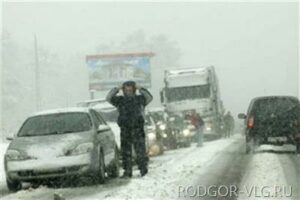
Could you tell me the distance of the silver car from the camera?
→ 14.6 metres

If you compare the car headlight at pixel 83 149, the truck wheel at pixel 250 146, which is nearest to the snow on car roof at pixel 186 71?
the truck wheel at pixel 250 146

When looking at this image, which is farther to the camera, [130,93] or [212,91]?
[212,91]

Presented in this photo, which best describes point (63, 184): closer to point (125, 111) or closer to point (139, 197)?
point (125, 111)

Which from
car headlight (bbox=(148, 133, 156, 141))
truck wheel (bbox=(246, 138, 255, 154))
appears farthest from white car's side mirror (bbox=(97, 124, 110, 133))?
car headlight (bbox=(148, 133, 156, 141))

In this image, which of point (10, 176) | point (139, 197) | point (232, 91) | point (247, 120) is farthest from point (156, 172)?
point (232, 91)

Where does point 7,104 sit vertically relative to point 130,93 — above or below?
below

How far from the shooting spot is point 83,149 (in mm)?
14820

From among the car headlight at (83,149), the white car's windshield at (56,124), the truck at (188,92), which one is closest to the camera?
the car headlight at (83,149)

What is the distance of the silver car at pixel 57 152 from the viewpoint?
14.6m

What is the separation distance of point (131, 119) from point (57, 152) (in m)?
1.66

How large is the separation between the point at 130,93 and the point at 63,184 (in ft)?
7.02

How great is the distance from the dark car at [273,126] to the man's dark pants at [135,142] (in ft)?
27.3

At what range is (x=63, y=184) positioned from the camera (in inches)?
611

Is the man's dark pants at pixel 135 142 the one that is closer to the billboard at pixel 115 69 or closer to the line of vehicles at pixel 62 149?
the line of vehicles at pixel 62 149
